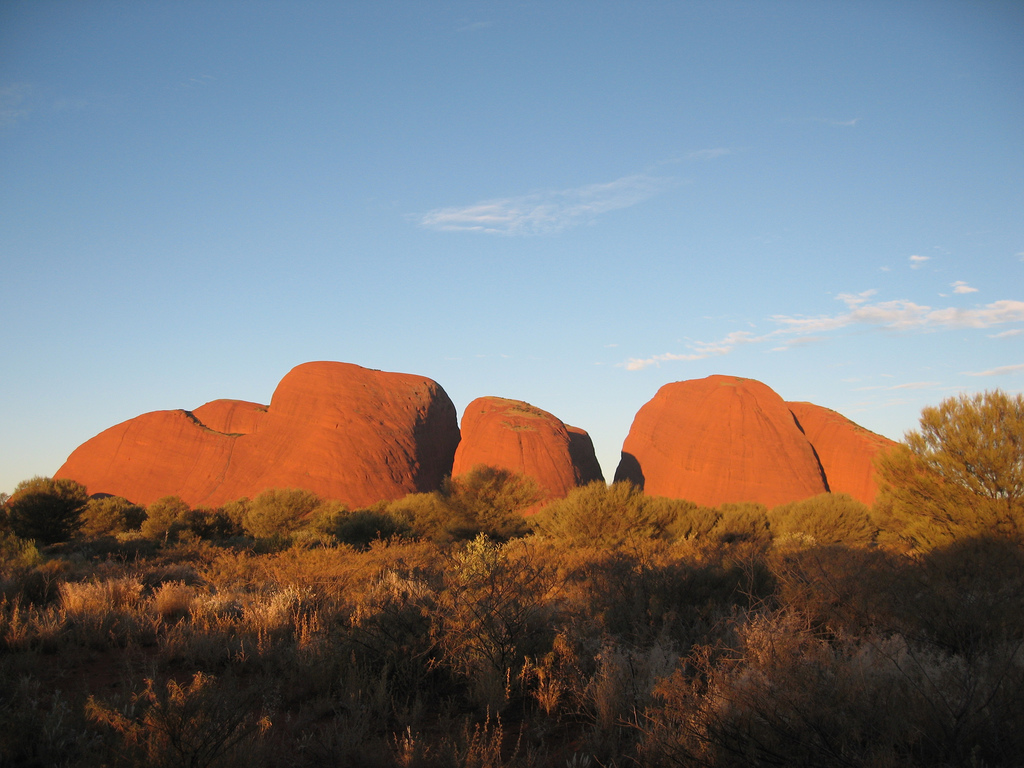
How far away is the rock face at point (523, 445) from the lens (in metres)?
29.9

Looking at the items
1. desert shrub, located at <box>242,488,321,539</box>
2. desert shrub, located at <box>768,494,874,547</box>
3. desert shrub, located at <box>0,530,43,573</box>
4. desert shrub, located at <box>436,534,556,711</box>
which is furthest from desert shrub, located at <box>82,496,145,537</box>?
desert shrub, located at <box>768,494,874,547</box>

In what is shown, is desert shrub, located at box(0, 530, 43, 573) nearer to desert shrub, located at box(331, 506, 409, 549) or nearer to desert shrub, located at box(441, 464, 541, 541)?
desert shrub, located at box(331, 506, 409, 549)

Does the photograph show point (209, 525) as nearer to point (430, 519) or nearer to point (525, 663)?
point (430, 519)

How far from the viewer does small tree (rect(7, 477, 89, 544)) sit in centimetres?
1534

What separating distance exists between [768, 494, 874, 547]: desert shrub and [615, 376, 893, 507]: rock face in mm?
10866

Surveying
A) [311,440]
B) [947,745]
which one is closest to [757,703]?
[947,745]

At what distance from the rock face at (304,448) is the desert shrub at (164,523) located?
944cm

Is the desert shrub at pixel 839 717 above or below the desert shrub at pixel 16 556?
below

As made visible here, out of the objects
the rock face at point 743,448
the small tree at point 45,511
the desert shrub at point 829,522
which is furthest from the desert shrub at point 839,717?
the rock face at point 743,448

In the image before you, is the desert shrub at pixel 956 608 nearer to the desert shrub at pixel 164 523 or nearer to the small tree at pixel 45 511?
the desert shrub at pixel 164 523

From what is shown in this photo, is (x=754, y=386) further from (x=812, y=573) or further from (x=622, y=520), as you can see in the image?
(x=812, y=573)

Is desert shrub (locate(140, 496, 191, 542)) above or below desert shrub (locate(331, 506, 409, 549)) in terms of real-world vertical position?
above

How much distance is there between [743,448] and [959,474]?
61.5 ft

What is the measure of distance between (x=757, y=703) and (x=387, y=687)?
2.45 metres
